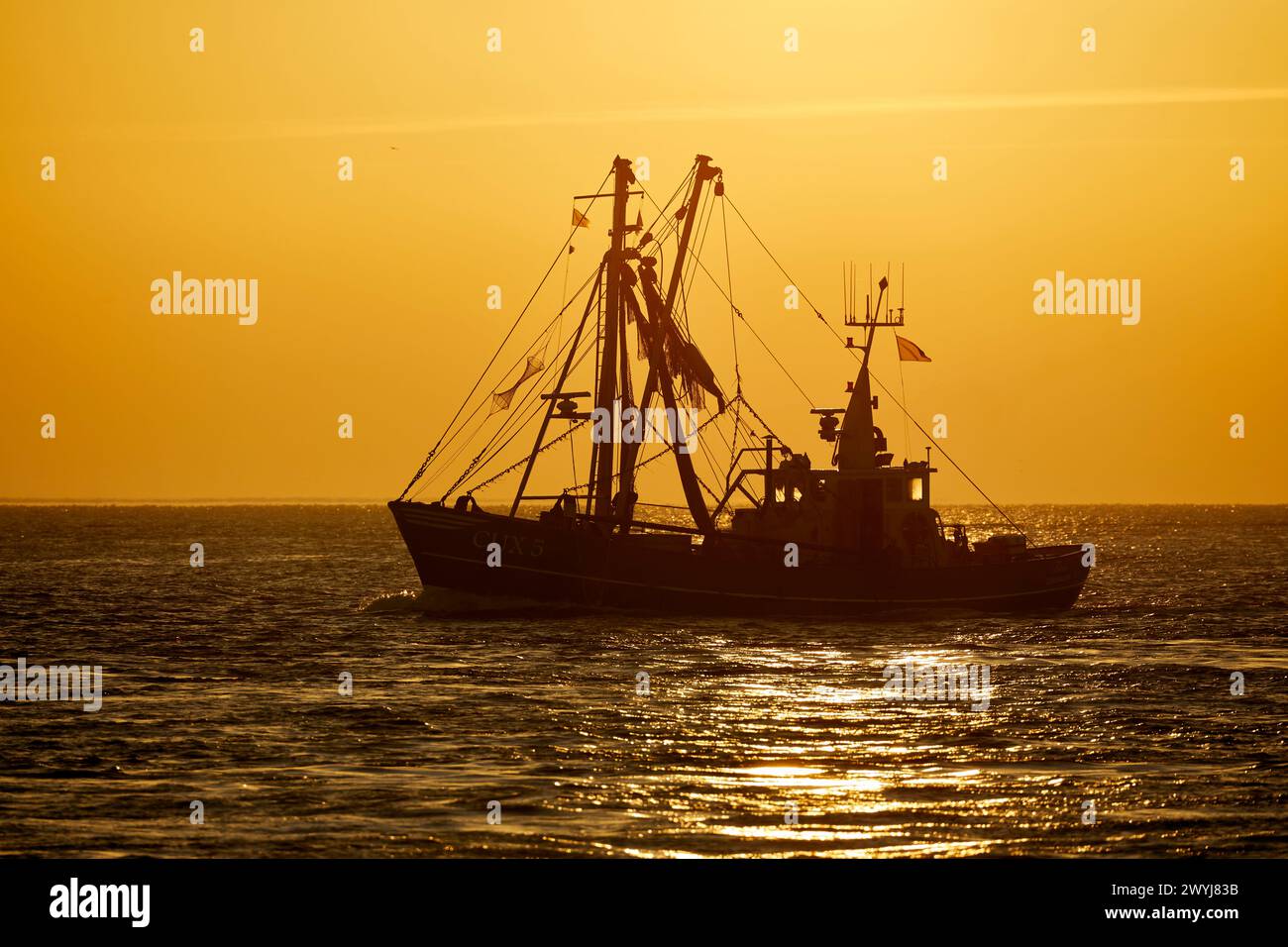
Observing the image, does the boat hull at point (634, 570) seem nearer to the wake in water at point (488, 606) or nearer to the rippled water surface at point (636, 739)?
the wake in water at point (488, 606)

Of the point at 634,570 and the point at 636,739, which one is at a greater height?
the point at 634,570

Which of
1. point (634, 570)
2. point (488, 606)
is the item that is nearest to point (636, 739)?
point (634, 570)

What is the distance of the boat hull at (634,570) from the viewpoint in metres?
60.1

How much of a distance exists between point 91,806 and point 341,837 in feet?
16.6

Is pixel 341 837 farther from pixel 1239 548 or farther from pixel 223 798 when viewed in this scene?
pixel 1239 548

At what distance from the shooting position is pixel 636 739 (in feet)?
106

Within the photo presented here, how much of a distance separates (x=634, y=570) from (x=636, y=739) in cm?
2799

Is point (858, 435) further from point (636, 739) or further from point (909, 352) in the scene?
point (636, 739)

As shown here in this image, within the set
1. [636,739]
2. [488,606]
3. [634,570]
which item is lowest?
[636,739]

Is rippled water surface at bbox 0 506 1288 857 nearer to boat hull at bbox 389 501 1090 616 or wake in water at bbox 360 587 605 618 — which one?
wake in water at bbox 360 587 605 618

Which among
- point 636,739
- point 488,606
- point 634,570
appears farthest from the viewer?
point 488,606

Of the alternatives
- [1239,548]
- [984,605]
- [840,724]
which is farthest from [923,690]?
[1239,548]

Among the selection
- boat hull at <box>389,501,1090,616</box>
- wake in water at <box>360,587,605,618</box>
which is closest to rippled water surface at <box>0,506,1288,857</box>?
wake in water at <box>360,587,605,618</box>
